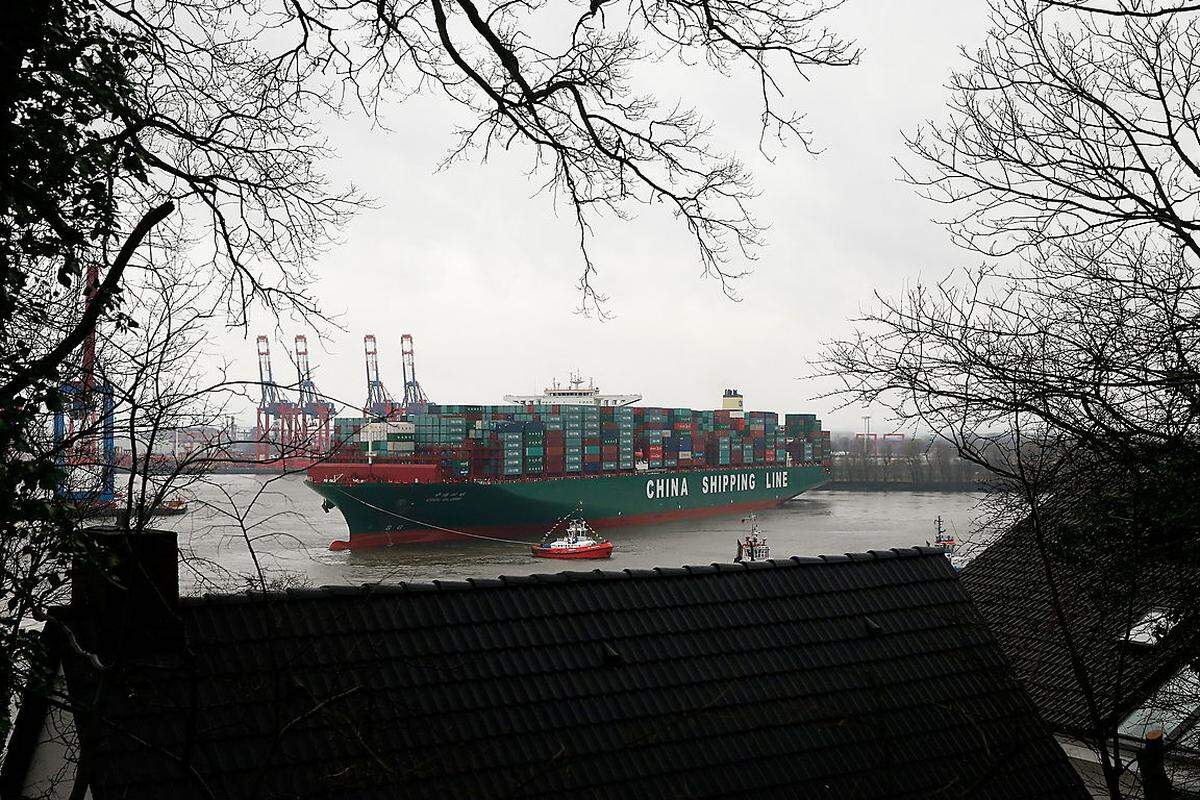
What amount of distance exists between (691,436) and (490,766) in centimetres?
4374

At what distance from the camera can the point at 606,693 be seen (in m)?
4.16

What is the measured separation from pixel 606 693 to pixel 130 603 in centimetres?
178

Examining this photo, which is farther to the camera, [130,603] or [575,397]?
[575,397]

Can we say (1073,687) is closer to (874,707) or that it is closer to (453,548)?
(874,707)

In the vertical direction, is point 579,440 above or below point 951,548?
above

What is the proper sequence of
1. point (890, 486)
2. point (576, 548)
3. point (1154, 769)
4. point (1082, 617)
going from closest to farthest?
point (1154, 769)
point (1082, 617)
point (576, 548)
point (890, 486)

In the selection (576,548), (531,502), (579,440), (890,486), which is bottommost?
(576,548)

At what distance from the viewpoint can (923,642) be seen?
504 centimetres

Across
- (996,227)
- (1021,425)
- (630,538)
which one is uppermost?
(996,227)

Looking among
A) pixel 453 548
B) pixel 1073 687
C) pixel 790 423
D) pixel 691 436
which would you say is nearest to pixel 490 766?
pixel 1073 687

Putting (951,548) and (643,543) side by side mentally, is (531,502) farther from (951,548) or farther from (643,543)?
(951,548)

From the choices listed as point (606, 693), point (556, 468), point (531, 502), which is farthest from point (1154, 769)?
point (556, 468)

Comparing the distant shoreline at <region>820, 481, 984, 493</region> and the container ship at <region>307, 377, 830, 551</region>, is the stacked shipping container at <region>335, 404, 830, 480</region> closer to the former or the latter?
the container ship at <region>307, 377, 830, 551</region>

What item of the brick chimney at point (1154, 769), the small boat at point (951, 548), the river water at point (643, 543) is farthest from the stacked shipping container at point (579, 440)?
the brick chimney at point (1154, 769)
